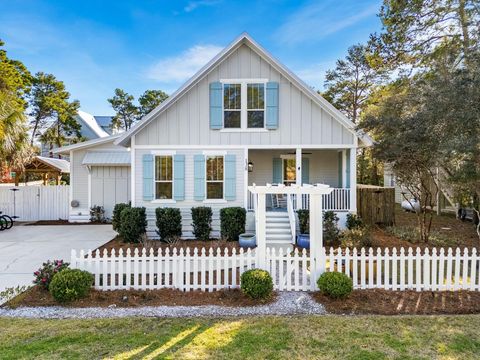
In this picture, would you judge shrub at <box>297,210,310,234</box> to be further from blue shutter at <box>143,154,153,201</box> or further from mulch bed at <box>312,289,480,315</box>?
blue shutter at <box>143,154,153,201</box>

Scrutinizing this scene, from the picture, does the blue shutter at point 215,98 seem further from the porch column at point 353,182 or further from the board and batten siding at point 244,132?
the porch column at point 353,182

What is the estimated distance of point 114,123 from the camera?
33.9 metres

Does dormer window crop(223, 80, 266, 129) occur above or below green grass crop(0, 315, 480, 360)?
above

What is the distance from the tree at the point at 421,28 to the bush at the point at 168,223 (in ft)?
41.0

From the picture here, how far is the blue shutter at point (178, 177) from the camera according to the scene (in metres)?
11.3

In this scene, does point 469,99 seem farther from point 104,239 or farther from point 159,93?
point 159,93

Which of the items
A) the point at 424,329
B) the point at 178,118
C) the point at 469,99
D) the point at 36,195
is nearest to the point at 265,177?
the point at 178,118

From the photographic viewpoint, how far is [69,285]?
5262 millimetres

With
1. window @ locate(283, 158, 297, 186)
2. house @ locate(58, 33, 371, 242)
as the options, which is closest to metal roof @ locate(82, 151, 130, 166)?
house @ locate(58, 33, 371, 242)

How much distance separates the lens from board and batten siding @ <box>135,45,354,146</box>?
1119cm

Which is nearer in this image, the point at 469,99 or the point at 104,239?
the point at 469,99

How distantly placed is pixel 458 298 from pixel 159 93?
3393 cm

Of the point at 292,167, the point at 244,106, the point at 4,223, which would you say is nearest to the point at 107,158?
the point at 4,223

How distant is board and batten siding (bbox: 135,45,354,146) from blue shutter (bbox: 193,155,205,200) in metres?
0.66
